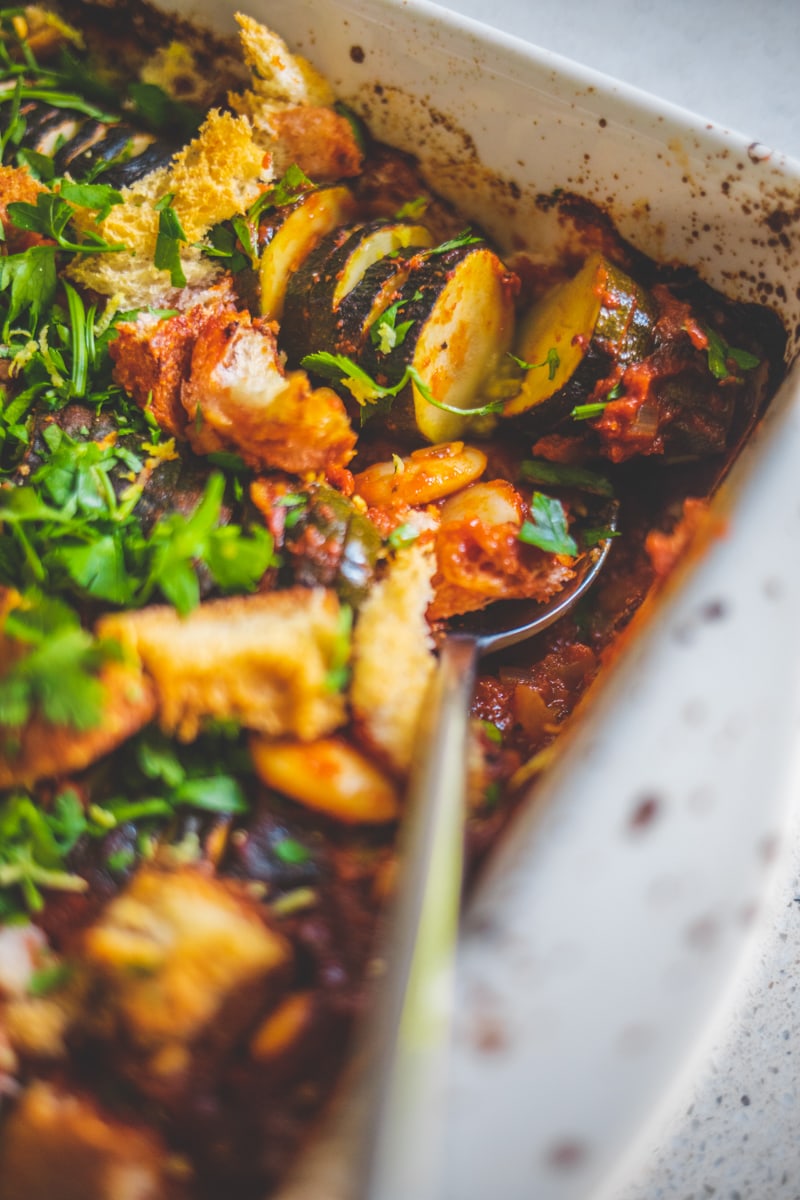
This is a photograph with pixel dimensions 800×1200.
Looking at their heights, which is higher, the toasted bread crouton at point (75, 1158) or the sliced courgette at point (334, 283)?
the sliced courgette at point (334, 283)

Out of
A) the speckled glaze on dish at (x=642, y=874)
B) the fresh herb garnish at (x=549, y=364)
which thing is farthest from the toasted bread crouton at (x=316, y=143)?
the speckled glaze on dish at (x=642, y=874)

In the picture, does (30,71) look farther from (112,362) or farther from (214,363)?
(214,363)

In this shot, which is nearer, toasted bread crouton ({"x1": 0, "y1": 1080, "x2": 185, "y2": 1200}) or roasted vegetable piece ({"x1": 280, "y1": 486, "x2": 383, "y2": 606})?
toasted bread crouton ({"x1": 0, "y1": 1080, "x2": 185, "y2": 1200})

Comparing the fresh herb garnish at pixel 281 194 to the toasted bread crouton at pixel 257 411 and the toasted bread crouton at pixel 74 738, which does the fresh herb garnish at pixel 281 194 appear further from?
the toasted bread crouton at pixel 74 738

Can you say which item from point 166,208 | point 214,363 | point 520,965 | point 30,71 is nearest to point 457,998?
point 520,965

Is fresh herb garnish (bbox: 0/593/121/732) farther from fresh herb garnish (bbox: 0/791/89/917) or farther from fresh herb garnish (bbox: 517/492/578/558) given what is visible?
fresh herb garnish (bbox: 517/492/578/558)

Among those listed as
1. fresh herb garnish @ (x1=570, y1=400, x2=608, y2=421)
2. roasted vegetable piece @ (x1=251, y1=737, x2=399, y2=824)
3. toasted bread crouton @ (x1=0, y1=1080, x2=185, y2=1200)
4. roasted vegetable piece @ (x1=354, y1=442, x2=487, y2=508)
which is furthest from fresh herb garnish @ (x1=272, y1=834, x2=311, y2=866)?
fresh herb garnish @ (x1=570, y1=400, x2=608, y2=421)
